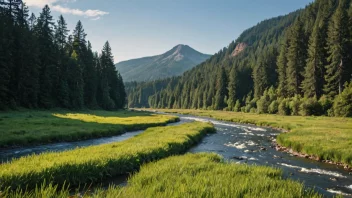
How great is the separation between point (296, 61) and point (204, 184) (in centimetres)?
7881

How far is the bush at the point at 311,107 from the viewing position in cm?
6031

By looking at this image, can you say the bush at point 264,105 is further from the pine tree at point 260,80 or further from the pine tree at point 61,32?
the pine tree at point 61,32

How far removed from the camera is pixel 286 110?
227 ft

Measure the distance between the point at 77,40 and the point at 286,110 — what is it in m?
72.8

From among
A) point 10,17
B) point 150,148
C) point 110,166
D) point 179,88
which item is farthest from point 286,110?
point 179,88

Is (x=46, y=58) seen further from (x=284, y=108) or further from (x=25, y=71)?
(x=284, y=108)

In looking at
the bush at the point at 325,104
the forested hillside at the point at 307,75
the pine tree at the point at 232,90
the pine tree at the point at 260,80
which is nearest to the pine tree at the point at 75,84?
the forested hillside at the point at 307,75

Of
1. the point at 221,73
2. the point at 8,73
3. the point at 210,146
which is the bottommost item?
the point at 210,146

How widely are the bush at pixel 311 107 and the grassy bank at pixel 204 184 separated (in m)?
53.9

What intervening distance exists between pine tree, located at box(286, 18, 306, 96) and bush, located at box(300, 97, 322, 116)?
15.6 metres

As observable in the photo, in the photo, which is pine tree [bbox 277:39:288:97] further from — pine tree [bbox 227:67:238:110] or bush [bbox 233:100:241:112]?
pine tree [bbox 227:67:238:110]

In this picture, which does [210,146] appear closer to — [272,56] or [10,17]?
[10,17]

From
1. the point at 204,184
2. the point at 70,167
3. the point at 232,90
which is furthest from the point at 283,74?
the point at 70,167

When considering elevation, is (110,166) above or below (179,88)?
below
